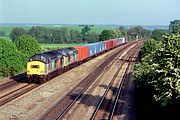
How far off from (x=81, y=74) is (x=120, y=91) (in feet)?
48.1

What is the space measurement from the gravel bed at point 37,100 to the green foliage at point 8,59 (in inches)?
262

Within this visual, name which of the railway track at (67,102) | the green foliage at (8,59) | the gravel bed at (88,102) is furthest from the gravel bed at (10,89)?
the green foliage at (8,59)

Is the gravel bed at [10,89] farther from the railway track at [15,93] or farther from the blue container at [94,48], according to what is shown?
the blue container at [94,48]

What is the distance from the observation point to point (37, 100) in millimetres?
31000

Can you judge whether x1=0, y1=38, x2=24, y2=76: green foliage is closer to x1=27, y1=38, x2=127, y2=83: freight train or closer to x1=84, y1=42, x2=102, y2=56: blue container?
x1=27, y1=38, x2=127, y2=83: freight train

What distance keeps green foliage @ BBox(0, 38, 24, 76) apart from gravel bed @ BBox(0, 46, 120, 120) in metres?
6.66

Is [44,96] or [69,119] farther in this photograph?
[44,96]

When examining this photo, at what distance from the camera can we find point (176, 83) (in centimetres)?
1892

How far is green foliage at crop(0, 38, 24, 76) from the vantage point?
46719mm

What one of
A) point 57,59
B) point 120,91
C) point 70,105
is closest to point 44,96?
point 70,105

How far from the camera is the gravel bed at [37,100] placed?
25969 millimetres

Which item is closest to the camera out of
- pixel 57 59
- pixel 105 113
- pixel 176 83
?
pixel 176 83

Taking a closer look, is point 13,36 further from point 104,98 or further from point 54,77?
point 104,98

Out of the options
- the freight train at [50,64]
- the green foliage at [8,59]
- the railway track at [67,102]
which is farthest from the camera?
the green foliage at [8,59]
